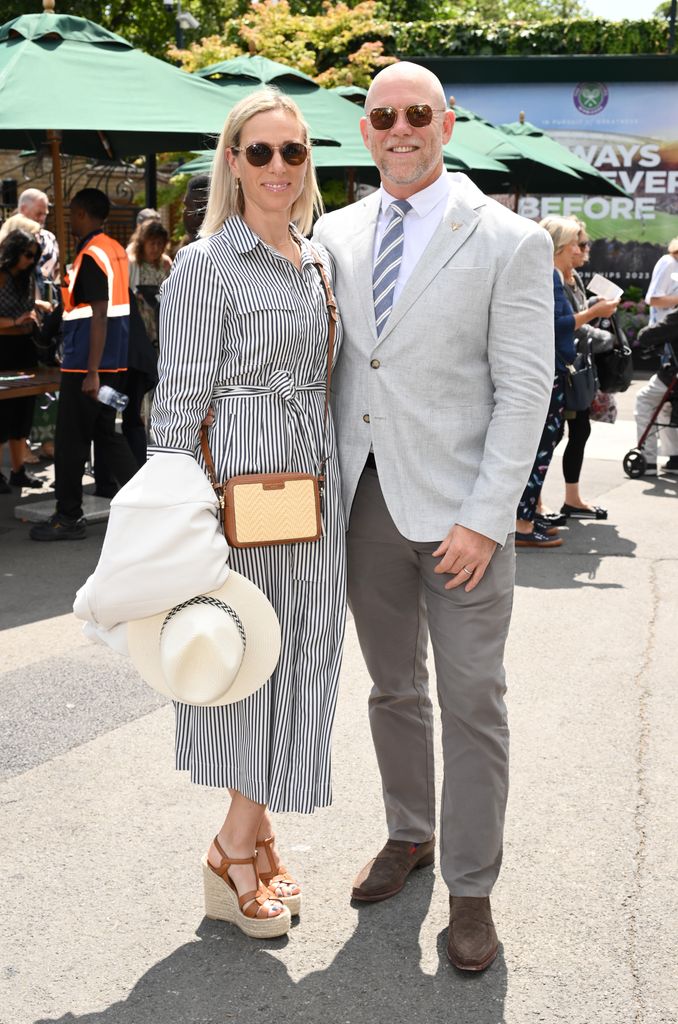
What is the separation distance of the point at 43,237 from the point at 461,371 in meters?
8.04

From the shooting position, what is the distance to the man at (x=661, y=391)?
1059cm

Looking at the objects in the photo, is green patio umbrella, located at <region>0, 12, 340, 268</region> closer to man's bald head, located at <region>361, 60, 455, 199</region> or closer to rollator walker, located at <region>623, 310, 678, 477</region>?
rollator walker, located at <region>623, 310, 678, 477</region>

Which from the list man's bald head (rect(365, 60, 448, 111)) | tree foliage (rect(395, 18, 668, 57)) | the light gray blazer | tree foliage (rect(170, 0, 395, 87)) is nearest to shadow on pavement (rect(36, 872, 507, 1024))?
the light gray blazer

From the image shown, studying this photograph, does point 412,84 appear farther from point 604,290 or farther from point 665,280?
point 665,280

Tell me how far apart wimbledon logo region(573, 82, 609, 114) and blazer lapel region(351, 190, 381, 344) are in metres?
19.9

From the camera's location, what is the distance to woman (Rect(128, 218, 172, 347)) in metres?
9.07

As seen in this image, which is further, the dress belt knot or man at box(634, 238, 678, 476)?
man at box(634, 238, 678, 476)

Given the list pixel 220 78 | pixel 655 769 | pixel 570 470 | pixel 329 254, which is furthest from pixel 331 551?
pixel 220 78

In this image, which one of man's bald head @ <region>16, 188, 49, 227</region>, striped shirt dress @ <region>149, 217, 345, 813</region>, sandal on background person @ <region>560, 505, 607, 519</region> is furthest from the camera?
man's bald head @ <region>16, 188, 49, 227</region>

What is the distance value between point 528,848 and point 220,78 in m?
8.61

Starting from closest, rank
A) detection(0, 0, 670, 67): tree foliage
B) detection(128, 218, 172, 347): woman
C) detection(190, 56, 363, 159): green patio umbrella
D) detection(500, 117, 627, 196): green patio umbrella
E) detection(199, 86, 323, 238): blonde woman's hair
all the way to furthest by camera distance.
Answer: detection(199, 86, 323, 238): blonde woman's hair
detection(128, 218, 172, 347): woman
detection(190, 56, 363, 159): green patio umbrella
detection(500, 117, 627, 196): green patio umbrella
detection(0, 0, 670, 67): tree foliage

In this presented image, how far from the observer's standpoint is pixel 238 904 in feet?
10.5

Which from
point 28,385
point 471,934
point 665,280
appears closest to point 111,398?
point 28,385

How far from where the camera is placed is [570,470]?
28.9 feet
